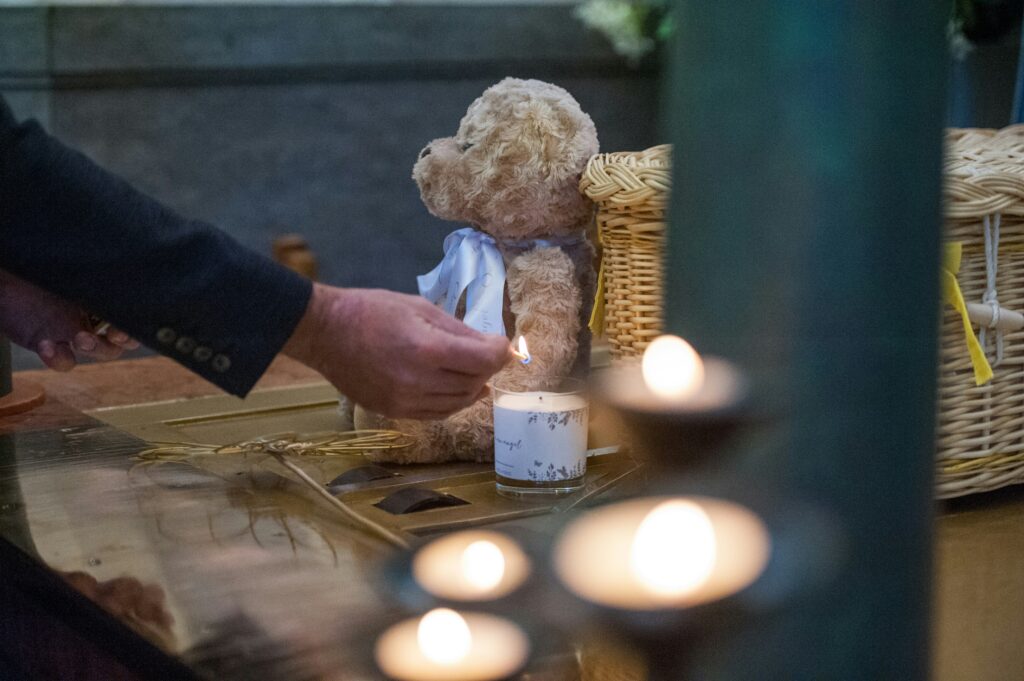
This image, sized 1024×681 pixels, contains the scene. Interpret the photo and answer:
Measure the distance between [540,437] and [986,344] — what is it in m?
0.39

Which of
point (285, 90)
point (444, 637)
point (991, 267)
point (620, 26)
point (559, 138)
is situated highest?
point (620, 26)

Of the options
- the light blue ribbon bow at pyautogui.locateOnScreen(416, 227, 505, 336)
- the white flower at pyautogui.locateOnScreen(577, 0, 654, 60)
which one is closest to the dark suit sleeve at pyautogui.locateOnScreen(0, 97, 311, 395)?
the light blue ribbon bow at pyautogui.locateOnScreen(416, 227, 505, 336)

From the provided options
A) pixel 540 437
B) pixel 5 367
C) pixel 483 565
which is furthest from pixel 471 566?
pixel 5 367

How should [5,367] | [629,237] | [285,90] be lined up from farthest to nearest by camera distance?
[285,90], [5,367], [629,237]

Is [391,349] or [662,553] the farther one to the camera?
[391,349]

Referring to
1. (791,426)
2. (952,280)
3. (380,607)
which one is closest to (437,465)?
(952,280)

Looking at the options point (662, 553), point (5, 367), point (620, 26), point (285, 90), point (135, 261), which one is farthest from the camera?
point (620, 26)

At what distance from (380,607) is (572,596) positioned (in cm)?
15

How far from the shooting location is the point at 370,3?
368 centimetres

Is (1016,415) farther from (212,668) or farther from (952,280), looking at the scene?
(212,668)

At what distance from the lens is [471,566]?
0.40 m

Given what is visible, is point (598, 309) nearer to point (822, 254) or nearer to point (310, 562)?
point (310, 562)

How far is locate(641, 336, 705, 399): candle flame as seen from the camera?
318mm

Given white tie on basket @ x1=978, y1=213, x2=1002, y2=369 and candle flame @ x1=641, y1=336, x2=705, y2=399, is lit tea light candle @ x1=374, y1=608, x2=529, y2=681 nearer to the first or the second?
candle flame @ x1=641, y1=336, x2=705, y2=399
